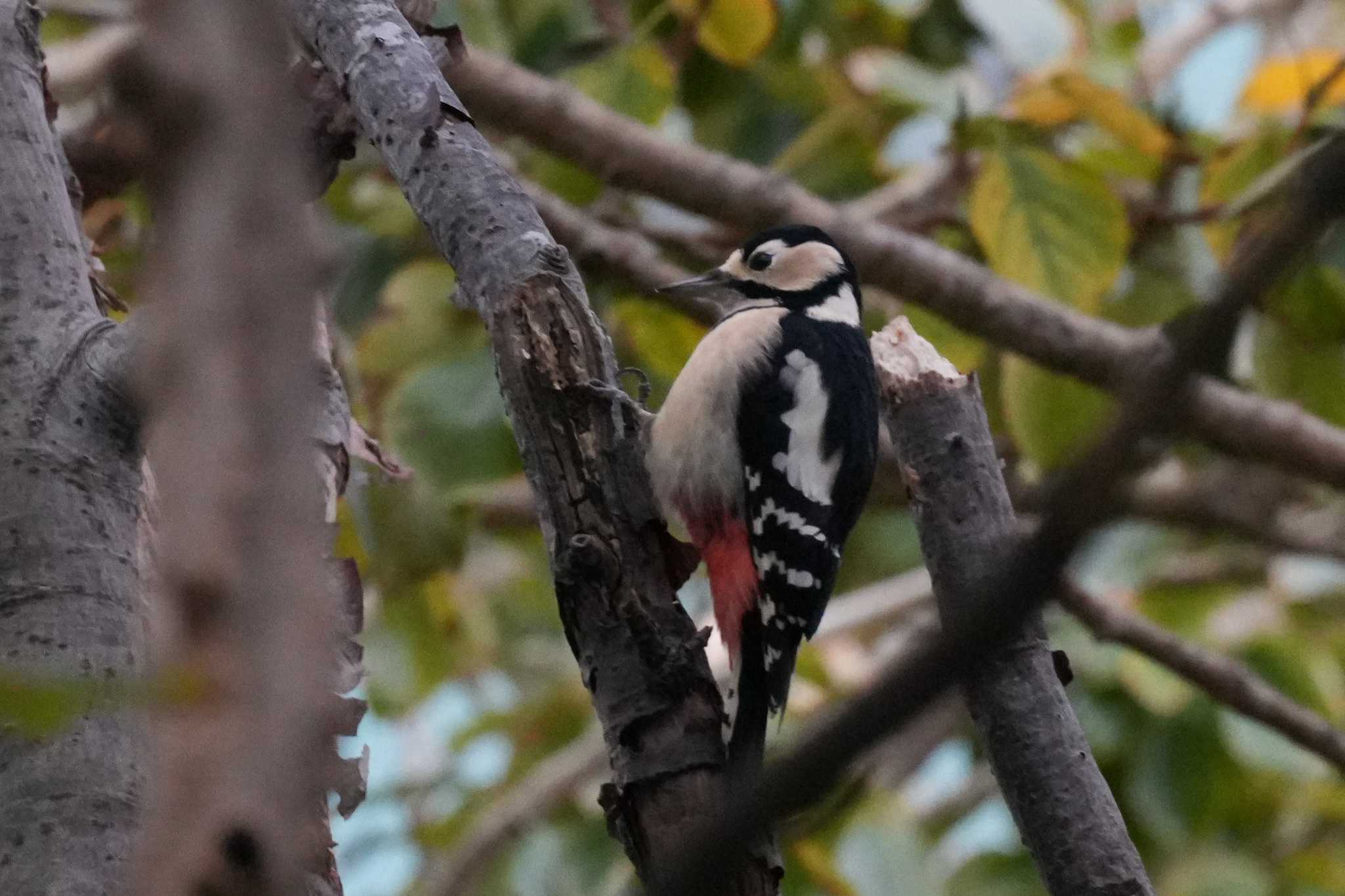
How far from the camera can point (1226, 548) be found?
6148 millimetres

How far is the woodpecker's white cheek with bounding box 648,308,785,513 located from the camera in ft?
9.54

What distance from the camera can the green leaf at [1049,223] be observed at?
3674 millimetres

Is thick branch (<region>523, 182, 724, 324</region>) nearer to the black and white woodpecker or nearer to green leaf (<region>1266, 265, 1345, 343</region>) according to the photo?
the black and white woodpecker

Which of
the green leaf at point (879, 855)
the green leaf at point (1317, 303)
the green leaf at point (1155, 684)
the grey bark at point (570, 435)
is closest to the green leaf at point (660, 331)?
the green leaf at point (879, 855)

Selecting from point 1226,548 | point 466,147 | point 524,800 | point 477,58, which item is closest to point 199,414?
point 466,147

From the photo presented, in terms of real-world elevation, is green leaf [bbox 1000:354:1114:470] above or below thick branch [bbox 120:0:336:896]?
below

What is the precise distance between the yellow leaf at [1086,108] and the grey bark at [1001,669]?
1.72 meters

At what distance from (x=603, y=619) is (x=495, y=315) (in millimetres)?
385

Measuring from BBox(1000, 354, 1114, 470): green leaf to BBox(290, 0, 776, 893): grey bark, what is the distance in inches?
74.9

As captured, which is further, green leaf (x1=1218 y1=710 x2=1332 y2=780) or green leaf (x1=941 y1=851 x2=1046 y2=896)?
green leaf (x1=941 y1=851 x2=1046 y2=896)

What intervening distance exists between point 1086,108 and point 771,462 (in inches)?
51.8

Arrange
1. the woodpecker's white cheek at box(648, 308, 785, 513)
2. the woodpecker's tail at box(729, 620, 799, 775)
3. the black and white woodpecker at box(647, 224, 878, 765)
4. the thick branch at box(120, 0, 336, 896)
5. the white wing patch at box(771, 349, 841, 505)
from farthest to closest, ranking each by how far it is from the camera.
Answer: the white wing patch at box(771, 349, 841, 505), the woodpecker's white cheek at box(648, 308, 785, 513), the black and white woodpecker at box(647, 224, 878, 765), the woodpecker's tail at box(729, 620, 799, 775), the thick branch at box(120, 0, 336, 896)

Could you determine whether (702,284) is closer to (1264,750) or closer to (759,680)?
(759,680)

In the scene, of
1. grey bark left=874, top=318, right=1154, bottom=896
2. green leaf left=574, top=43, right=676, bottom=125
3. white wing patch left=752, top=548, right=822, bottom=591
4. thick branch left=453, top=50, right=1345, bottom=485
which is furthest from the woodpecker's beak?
grey bark left=874, top=318, right=1154, bottom=896
